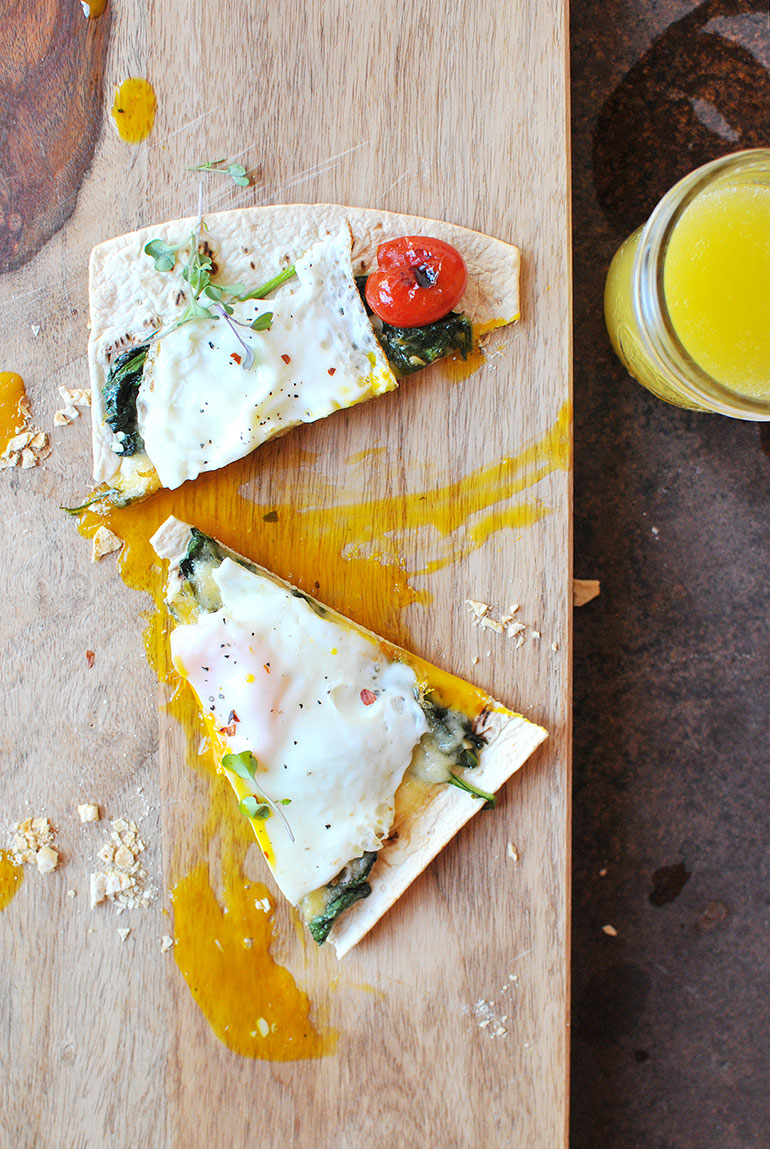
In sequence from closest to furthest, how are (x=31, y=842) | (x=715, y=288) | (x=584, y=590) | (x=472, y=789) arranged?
(x=715, y=288) < (x=472, y=789) < (x=31, y=842) < (x=584, y=590)

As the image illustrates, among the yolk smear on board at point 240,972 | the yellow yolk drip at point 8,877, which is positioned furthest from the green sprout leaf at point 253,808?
the yellow yolk drip at point 8,877

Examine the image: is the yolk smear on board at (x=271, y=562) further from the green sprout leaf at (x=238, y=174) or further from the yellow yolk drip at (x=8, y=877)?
the green sprout leaf at (x=238, y=174)

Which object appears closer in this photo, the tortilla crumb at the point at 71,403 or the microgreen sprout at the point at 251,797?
the microgreen sprout at the point at 251,797

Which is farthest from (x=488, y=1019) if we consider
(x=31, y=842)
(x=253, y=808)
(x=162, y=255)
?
(x=162, y=255)

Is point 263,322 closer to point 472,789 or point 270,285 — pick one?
point 270,285

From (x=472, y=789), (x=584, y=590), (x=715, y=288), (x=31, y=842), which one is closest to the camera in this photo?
(x=715, y=288)

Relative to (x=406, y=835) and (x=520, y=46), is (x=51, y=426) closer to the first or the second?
(x=406, y=835)
